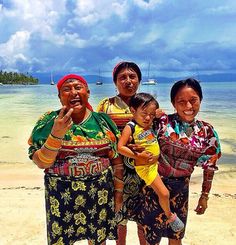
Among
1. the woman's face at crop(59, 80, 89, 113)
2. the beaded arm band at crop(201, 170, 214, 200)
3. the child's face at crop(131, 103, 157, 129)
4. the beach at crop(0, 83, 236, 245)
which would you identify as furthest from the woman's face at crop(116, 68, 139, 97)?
the beach at crop(0, 83, 236, 245)

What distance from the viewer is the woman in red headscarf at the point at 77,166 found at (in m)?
2.70

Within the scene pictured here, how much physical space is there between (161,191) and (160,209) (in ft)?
0.76

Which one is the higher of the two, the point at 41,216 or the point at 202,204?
the point at 202,204

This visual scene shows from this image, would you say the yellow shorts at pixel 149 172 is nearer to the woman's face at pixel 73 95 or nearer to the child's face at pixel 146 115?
the child's face at pixel 146 115

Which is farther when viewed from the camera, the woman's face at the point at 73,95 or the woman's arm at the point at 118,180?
the woman's arm at the point at 118,180

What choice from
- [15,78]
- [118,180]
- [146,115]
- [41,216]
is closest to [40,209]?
[41,216]

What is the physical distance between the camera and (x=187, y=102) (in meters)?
2.85

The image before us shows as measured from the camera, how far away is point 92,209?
2.87m

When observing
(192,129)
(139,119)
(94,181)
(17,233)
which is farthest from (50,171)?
(17,233)

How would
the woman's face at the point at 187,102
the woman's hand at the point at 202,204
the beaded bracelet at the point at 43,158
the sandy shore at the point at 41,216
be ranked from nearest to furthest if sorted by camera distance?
the beaded bracelet at the point at 43,158
the woman's face at the point at 187,102
the woman's hand at the point at 202,204
the sandy shore at the point at 41,216

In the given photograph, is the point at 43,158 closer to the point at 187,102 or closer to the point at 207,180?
the point at 187,102

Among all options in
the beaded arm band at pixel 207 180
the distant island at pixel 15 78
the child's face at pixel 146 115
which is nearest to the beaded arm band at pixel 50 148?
the child's face at pixel 146 115

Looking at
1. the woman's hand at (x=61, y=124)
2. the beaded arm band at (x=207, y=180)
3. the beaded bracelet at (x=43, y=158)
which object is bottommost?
the beaded arm band at (x=207, y=180)

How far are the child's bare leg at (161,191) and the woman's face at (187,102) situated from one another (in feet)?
1.86
